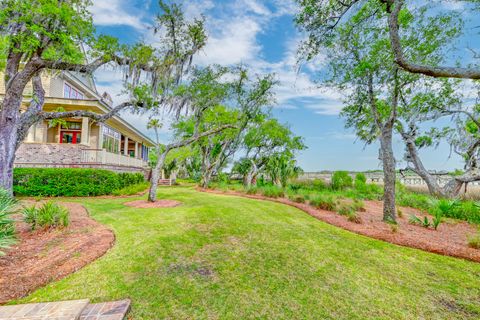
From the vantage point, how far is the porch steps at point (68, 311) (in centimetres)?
226

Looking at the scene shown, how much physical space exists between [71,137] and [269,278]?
1896cm

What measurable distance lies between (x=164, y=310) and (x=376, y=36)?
10903mm

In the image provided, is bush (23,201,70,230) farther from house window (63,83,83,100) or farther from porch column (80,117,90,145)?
house window (63,83,83,100)

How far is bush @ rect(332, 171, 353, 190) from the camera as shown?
19472mm

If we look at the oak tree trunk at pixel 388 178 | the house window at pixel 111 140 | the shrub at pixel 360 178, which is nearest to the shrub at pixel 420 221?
the oak tree trunk at pixel 388 178

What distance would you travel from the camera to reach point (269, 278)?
3441 millimetres

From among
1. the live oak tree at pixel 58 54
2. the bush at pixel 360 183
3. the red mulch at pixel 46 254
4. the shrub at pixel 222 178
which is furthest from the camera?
the shrub at pixel 222 178

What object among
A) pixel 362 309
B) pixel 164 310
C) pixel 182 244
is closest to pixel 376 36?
pixel 362 309

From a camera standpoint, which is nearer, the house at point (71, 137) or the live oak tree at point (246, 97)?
the house at point (71, 137)

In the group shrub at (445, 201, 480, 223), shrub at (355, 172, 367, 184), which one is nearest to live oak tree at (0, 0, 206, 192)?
shrub at (445, 201, 480, 223)

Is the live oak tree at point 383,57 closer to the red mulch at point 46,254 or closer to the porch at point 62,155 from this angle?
the red mulch at point 46,254

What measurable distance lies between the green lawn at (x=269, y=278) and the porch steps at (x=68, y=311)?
0.18 metres

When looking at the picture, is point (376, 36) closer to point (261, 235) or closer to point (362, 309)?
point (261, 235)

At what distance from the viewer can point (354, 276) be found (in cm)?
362
